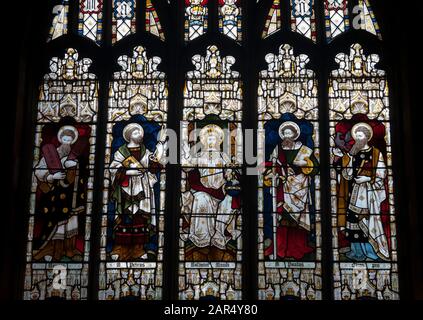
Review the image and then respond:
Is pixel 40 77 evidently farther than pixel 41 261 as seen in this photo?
Yes

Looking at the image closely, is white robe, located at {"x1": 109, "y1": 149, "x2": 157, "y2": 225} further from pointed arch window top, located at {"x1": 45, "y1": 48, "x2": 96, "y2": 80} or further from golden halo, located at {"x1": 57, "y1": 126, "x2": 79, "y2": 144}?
pointed arch window top, located at {"x1": 45, "y1": 48, "x2": 96, "y2": 80}

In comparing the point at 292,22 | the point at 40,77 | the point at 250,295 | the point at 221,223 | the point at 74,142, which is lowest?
the point at 250,295

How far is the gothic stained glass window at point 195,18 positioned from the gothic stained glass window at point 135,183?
560 mm

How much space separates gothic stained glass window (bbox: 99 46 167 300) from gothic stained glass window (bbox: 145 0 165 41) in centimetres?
29

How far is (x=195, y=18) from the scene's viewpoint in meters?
11.4

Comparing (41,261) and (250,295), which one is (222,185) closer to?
(250,295)

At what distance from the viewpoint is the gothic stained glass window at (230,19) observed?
37.0 ft

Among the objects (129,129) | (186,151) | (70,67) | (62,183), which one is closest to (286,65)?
(186,151)

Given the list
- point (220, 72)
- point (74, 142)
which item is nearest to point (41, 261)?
point (74, 142)

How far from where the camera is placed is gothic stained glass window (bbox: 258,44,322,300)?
10219mm

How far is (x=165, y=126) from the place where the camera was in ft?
35.6

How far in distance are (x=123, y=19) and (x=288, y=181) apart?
289 centimetres

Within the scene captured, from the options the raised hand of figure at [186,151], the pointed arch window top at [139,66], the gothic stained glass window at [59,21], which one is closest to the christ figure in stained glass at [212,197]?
the raised hand of figure at [186,151]

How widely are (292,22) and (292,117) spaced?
4.19 feet
